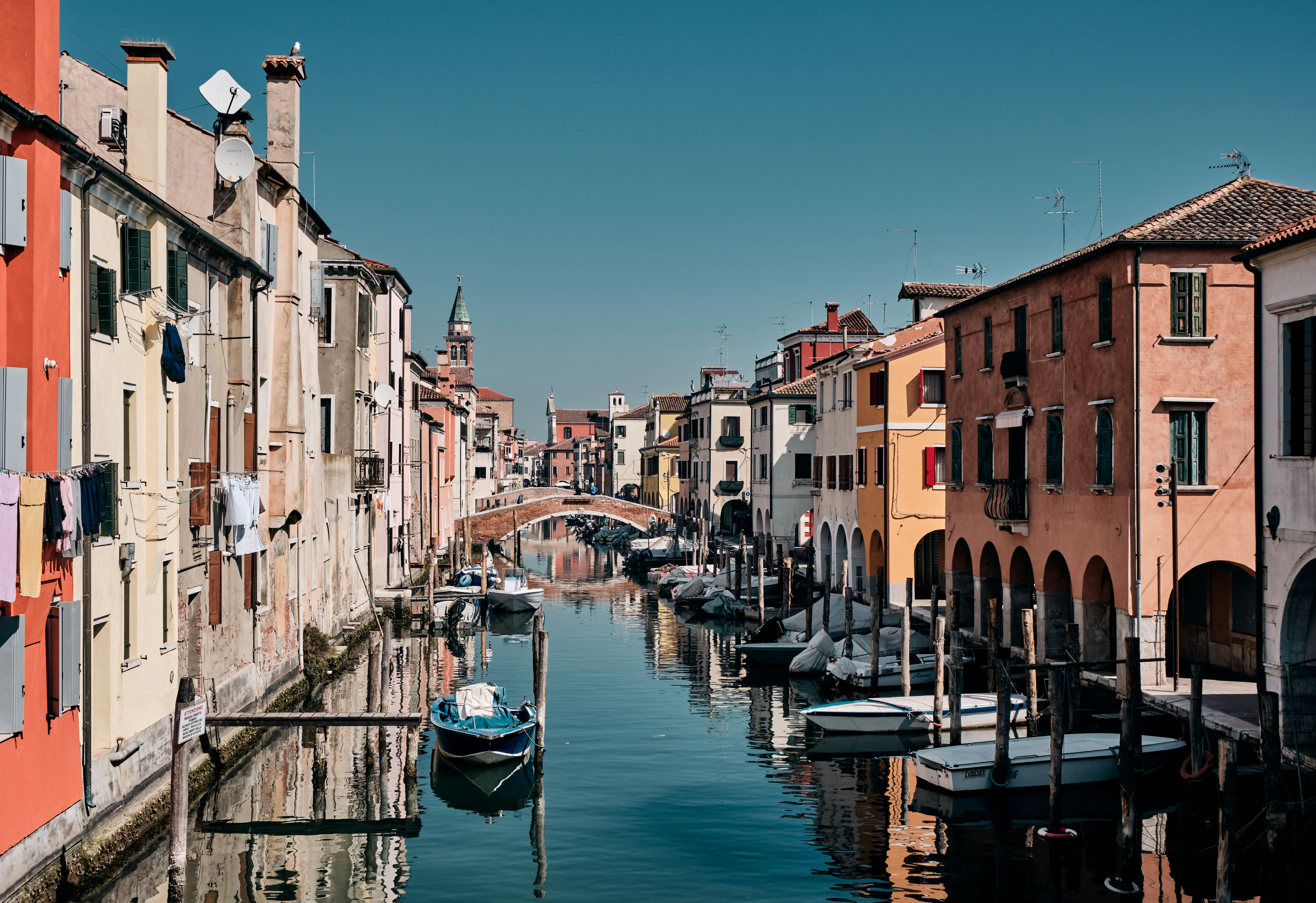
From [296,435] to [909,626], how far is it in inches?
622

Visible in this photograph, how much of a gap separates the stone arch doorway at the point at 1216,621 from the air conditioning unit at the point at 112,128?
2038cm

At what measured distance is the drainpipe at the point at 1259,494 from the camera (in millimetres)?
17672

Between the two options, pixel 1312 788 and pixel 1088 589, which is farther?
pixel 1088 589

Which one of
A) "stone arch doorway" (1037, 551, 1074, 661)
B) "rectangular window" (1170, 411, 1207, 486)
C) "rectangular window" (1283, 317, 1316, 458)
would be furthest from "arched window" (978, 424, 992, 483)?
"rectangular window" (1283, 317, 1316, 458)

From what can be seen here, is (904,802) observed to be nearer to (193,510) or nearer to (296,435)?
(193,510)

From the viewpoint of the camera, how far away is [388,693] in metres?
31.4

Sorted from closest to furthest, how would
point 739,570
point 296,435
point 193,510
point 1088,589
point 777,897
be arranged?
point 777,897 → point 193,510 → point 1088,589 → point 296,435 → point 739,570

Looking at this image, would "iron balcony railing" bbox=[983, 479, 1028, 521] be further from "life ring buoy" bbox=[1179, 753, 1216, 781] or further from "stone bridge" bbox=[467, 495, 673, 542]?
"stone bridge" bbox=[467, 495, 673, 542]

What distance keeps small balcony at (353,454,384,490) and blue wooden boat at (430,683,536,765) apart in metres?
16.5

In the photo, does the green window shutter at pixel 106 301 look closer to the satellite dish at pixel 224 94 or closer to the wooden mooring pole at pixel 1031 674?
the satellite dish at pixel 224 94

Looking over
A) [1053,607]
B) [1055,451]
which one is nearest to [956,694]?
[1053,607]

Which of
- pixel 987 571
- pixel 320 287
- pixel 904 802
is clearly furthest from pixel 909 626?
pixel 320 287

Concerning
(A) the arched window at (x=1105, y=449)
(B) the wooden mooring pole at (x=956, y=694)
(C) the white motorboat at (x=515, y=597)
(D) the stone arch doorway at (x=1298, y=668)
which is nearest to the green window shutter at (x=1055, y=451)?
(A) the arched window at (x=1105, y=449)

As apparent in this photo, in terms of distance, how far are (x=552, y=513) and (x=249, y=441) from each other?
180ft
